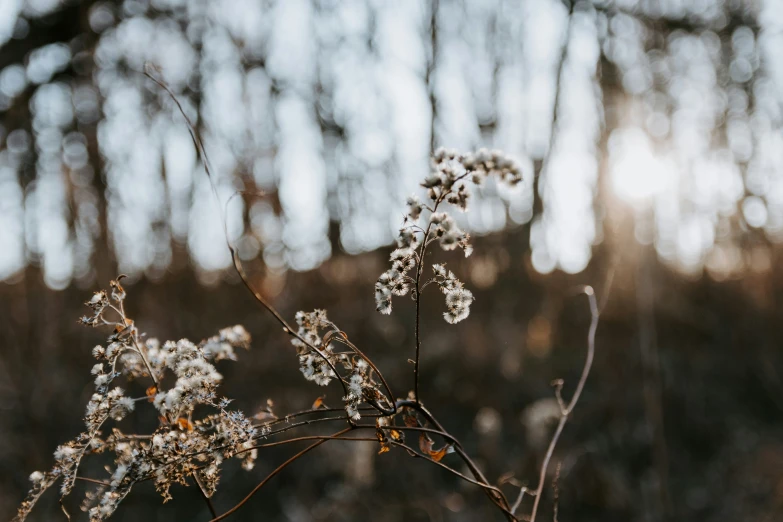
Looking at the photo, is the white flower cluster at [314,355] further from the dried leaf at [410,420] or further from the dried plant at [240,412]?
the dried leaf at [410,420]

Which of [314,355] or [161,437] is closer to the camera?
[161,437]

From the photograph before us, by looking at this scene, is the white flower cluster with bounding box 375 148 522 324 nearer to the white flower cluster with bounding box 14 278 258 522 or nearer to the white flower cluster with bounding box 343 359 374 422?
the white flower cluster with bounding box 343 359 374 422

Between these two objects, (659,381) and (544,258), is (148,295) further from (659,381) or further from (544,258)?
(659,381)

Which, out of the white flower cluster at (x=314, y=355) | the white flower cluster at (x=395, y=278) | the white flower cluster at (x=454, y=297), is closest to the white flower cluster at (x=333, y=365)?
the white flower cluster at (x=314, y=355)

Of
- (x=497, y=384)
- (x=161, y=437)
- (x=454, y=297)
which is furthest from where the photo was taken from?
(x=497, y=384)

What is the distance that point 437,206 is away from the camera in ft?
3.66

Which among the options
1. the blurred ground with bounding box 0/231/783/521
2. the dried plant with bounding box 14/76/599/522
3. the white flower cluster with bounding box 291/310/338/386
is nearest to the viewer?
the dried plant with bounding box 14/76/599/522

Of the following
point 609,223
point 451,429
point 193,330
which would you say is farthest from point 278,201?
point 609,223

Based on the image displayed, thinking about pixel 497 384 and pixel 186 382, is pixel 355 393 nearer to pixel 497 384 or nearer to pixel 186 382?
pixel 186 382

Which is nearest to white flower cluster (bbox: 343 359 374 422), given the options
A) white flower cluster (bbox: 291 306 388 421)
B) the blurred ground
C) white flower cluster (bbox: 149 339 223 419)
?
white flower cluster (bbox: 291 306 388 421)

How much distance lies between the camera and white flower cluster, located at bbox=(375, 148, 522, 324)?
3.51 feet

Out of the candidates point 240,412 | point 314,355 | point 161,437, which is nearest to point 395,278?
point 314,355

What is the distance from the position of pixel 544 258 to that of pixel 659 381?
78.0 inches

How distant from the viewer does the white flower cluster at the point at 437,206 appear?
1.07 metres
